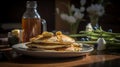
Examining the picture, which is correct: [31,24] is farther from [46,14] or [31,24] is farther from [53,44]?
[46,14]

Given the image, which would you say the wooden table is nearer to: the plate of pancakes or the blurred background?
the plate of pancakes

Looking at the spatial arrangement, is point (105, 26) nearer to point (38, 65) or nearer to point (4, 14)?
point (4, 14)

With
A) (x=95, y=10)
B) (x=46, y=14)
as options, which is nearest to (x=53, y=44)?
(x=95, y=10)

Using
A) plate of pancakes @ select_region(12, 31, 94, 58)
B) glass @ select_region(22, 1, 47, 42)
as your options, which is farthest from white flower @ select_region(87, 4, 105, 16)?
plate of pancakes @ select_region(12, 31, 94, 58)

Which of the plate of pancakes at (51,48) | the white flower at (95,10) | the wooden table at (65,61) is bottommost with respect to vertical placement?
the wooden table at (65,61)

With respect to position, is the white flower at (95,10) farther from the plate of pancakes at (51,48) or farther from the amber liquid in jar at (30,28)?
the plate of pancakes at (51,48)

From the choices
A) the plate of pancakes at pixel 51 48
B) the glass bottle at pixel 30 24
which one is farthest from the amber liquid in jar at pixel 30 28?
the plate of pancakes at pixel 51 48

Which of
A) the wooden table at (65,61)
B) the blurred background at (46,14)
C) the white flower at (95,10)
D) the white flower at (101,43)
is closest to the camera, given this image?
the wooden table at (65,61)
